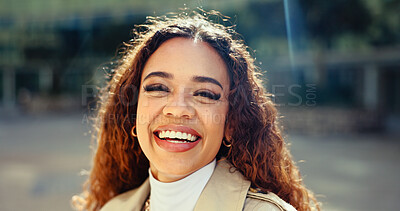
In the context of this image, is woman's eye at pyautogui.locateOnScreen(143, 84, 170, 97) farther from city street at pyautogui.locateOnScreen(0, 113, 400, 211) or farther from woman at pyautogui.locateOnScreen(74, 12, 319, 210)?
city street at pyautogui.locateOnScreen(0, 113, 400, 211)

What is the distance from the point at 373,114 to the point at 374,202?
824 centimetres

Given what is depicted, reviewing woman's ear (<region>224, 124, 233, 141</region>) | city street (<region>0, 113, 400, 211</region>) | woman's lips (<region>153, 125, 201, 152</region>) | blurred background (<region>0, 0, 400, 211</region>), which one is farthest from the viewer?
blurred background (<region>0, 0, 400, 211</region>)

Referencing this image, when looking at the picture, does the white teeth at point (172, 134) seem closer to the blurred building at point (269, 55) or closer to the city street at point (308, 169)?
the blurred building at point (269, 55)

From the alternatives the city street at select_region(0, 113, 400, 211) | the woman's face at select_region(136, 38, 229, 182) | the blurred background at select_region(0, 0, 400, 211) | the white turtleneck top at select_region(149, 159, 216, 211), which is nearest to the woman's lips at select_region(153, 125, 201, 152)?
the woman's face at select_region(136, 38, 229, 182)

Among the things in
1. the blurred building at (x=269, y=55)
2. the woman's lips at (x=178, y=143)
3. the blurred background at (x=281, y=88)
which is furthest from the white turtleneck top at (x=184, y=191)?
the blurred building at (x=269, y=55)

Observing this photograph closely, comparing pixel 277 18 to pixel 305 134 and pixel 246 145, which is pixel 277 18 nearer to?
pixel 305 134

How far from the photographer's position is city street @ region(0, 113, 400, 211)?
5.14 metres

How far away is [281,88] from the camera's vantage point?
57.6 ft

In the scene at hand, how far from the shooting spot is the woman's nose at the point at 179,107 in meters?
1.51

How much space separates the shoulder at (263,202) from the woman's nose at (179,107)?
418mm

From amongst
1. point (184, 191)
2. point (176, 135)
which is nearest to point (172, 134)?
point (176, 135)

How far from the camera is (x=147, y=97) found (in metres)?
1.63

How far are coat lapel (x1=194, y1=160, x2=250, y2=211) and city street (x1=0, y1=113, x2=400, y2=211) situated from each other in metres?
1.54

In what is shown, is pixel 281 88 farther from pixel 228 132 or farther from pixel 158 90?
pixel 158 90
